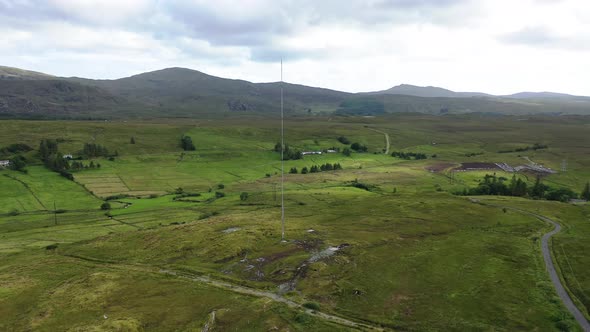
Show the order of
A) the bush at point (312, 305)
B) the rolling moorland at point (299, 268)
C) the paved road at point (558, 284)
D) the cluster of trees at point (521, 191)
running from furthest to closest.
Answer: the cluster of trees at point (521, 191) < the bush at point (312, 305) < the rolling moorland at point (299, 268) < the paved road at point (558, 284)

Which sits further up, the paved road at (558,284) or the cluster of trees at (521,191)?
the paved road at (558,284)

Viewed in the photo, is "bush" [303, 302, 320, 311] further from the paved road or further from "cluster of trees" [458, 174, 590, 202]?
"cluster of trees" [458, 174, 590, 202]

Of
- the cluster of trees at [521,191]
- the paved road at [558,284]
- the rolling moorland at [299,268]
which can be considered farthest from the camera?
the cluster of trees at [521,191]

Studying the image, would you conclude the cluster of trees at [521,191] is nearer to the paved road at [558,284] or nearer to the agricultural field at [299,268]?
the agricultural field at [299,268]

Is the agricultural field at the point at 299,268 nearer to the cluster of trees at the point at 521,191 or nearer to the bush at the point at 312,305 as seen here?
the bush at the point at 312,305

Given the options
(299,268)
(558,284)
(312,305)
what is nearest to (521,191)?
(558,284)

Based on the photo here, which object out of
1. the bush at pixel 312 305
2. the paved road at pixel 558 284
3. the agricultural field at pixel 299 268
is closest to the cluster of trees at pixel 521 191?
the agricultural field at pixel 299 268

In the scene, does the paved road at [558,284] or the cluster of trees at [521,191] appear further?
the cluster of trees at [521,191]

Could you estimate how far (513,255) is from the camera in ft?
279

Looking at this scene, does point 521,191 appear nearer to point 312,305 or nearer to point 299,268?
point 299,268

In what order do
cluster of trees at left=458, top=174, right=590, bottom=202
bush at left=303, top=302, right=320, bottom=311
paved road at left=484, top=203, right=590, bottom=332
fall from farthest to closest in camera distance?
cluster of trees at left=458, top=174, right=590, bottom=202
bush at left=303, top=302, right=320, bottom=311
paved road at left=484, top=203, right=590, bottom=332

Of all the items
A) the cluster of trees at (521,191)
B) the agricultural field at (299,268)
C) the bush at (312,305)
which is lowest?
the cluster of trees at (521,191)

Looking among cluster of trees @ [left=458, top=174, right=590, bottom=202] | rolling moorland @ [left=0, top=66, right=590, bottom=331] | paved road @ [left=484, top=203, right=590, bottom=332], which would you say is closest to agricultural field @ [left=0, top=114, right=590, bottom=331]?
rolling moorland @ [left=0, top=66, right=590, bottom=331]

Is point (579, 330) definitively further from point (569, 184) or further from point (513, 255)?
point (569, 184)
